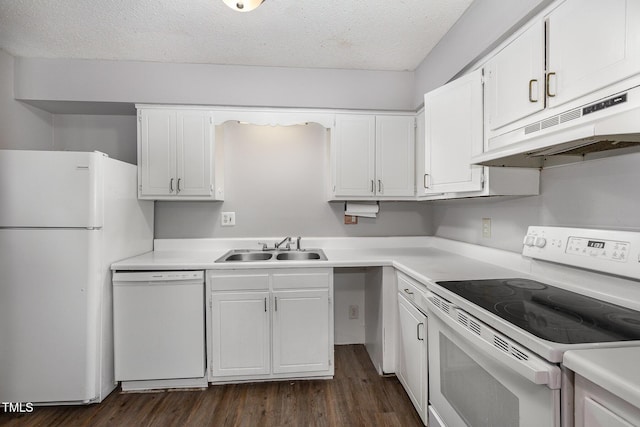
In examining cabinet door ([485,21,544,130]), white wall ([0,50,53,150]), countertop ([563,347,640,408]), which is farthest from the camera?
white wall ([0,50,53,150])

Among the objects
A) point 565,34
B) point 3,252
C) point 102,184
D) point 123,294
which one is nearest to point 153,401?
point 123,294

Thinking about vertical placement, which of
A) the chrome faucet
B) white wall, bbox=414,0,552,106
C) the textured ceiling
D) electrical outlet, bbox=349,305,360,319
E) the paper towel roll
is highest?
the textured ceiling

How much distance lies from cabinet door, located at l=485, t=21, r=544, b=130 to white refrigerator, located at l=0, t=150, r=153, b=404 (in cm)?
233

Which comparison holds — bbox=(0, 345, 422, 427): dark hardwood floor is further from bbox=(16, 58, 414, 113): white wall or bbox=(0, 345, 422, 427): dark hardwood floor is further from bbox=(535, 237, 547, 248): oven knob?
bbox=(16, 58, 414, 113): white wall

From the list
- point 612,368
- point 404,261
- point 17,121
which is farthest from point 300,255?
point 17,121

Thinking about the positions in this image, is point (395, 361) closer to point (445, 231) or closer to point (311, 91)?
point (445, 231)

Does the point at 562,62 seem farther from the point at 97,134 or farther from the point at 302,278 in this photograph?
the point at 97,134

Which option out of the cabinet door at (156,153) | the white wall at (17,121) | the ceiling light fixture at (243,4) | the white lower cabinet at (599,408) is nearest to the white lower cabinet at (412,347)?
the white lower cabinet at (599,408)

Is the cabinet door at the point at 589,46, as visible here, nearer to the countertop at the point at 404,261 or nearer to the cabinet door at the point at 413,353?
the countertop at the point at 404,261

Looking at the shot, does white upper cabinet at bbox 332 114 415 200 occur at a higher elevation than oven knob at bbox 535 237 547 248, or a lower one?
higher


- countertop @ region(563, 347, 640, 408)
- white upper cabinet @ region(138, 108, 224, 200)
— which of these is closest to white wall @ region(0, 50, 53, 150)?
white upper cabinet @ region(138, 108, 224, 200)

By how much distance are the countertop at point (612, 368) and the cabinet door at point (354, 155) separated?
6.04 ft

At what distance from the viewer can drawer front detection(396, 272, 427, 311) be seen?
1705mm

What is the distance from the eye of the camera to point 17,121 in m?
2.34
